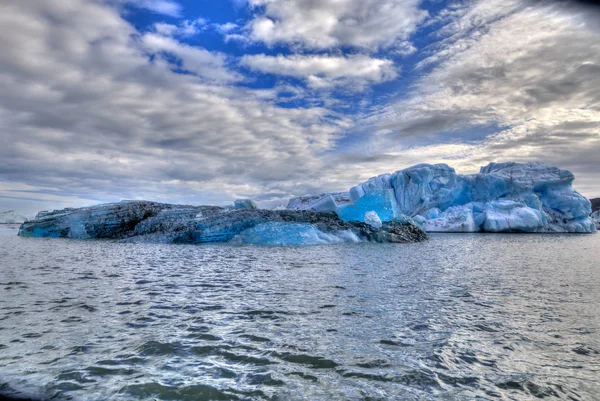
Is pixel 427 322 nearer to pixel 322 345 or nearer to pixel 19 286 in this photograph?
pixel 322 345

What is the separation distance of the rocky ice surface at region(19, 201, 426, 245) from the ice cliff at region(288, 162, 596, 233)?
63.4 feet

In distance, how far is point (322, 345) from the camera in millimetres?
4266

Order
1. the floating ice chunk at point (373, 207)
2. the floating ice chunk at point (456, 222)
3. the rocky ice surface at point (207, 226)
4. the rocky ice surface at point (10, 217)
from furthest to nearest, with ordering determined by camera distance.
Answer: the rocky ice surface at point (10, 217) → the floating ice chunk at point (456, 222) → the floating ice chunk at point (373, 207) → the rocky ice surface at point (207, 226)

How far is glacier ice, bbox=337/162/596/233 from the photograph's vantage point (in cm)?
4506

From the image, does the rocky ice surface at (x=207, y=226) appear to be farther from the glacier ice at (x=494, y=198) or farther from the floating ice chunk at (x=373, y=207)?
the glacier ice at (x=494, y=198)

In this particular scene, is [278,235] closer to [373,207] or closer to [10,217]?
[373,207]

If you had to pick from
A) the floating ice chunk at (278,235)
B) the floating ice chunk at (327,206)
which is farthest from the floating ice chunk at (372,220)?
the floating ice chunk at (278,235)

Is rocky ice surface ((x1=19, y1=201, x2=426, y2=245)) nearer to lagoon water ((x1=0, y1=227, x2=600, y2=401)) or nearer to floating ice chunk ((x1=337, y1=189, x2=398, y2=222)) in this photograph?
floating ice chunk ((x1=337, y1=189, x2=398, y2=222))

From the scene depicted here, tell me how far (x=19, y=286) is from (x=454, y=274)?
435 inches

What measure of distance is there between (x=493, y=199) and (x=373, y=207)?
2893 centimetres

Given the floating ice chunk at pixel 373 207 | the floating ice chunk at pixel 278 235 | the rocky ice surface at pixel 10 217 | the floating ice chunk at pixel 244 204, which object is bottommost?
the floating ice chunk at pixel 278 235

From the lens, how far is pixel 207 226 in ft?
71.0

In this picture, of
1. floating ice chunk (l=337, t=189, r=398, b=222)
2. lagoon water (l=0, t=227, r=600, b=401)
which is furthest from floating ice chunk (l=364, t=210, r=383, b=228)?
lagoon water (l=0, t=227, r=600, b=401)

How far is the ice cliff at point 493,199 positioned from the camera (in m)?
45.1
